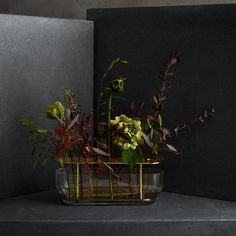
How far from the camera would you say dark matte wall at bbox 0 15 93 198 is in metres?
1.54

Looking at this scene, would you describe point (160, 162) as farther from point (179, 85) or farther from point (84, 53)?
point (84, 53)

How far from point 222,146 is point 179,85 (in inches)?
6.6

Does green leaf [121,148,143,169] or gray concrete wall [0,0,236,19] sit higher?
gray concrete wall [0,0,236,19]

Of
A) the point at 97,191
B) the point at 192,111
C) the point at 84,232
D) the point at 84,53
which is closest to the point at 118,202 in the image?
the point at 97,191

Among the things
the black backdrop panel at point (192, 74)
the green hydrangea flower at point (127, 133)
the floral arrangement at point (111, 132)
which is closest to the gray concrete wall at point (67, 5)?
the black backdrop panel at point (192, 74)

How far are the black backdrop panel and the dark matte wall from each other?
90 mm

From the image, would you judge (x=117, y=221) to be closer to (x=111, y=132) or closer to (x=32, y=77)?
(x=111, y=132)

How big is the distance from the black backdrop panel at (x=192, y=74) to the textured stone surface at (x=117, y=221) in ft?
0.50

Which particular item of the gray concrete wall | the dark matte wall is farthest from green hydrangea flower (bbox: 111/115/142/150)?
the gray concrete wall

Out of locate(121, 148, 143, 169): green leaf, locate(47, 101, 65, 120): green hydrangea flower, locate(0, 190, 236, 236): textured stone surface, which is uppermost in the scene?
locate(47, 101, 65, 120): green hydrangea flower

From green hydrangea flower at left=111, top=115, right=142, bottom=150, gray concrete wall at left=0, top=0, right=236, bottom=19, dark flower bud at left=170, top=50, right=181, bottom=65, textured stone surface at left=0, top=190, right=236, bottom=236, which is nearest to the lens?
textured stone surface at left=0, top=190, right=236, bottom=236

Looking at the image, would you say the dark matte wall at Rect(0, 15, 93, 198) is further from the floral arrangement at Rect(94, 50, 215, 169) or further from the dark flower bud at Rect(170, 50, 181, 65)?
the dark flower bud at Rect(170, 50, 181, 65)

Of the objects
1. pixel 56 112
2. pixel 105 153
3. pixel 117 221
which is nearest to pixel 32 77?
pixel 56 112

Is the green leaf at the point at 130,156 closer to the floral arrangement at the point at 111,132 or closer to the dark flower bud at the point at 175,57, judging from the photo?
the floral arrangement at the point at 111,132
